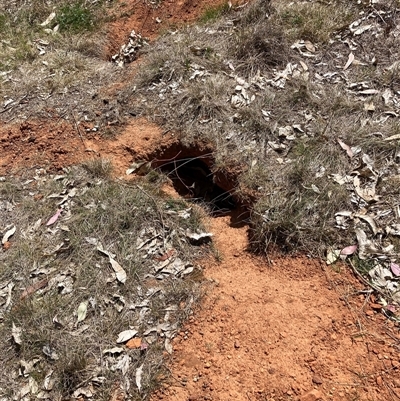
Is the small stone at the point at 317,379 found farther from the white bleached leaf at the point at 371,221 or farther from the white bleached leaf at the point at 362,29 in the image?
the white bleached leaf at the point at 362,29

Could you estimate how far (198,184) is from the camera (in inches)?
167

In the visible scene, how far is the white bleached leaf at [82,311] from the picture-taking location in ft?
9.84

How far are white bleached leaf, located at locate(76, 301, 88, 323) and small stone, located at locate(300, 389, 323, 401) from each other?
143 centimetres

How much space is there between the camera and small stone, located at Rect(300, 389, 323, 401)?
101 inches

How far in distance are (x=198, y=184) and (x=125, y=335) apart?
1.71m

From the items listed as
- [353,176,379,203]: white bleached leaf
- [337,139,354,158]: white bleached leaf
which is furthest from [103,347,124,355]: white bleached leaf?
[337,139,354,158]: white bleached leaf

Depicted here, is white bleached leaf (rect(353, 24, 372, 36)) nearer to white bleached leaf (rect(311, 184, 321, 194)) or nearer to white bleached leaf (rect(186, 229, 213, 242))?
white bleached leaf (rect(311, 184, 321, 194))

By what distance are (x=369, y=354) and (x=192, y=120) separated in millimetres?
2432

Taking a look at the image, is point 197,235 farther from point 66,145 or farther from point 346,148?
point 66,145

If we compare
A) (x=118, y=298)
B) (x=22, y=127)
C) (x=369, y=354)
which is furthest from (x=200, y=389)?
(x=22, y=127)

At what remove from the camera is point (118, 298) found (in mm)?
Result: 3086

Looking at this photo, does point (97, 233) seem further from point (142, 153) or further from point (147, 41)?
point (147, 41)

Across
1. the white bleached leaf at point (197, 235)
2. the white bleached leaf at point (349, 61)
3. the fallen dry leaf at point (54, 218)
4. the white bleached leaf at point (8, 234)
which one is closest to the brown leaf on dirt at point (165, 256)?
the white bleached leaf at point (197, 235)

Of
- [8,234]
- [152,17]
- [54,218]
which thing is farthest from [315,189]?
[152,17]
